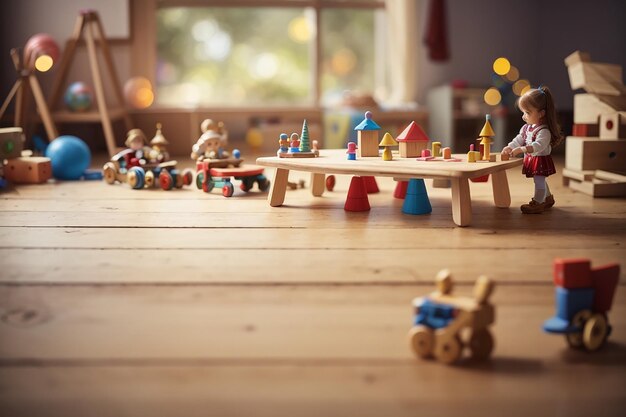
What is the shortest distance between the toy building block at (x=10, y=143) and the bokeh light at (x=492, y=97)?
135 inches

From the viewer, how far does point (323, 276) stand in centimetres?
182

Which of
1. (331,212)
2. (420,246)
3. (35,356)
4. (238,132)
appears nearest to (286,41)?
(238,132)

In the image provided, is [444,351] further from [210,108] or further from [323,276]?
[210,108]

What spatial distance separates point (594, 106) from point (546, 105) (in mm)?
795

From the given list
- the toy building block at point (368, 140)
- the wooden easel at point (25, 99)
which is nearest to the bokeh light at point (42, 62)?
the wooden easel at point (25, 99)

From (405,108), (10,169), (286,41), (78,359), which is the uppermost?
(286,41)

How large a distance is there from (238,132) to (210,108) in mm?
493

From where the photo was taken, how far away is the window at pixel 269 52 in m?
5.96

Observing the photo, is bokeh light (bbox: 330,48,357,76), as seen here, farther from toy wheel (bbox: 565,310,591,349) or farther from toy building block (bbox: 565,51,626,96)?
toy wheel (bbox: 565,310,591,349)

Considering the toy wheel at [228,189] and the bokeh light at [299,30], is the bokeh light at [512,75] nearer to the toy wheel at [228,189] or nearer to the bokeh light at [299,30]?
the bokeh light at [299,30]

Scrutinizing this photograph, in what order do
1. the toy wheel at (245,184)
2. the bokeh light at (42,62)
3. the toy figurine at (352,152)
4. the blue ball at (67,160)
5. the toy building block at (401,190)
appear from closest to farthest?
the toy figurine at (352,152), the toy building block at (401,190), the toy wheel at (245,184), the blue ball at (67,160), the bokeh light at (42,62)

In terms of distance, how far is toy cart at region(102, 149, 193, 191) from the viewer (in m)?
3.46

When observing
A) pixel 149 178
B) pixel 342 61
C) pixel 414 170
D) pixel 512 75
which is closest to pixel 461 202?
pixel 414 170

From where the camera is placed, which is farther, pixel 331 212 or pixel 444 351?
pixel 331 212
